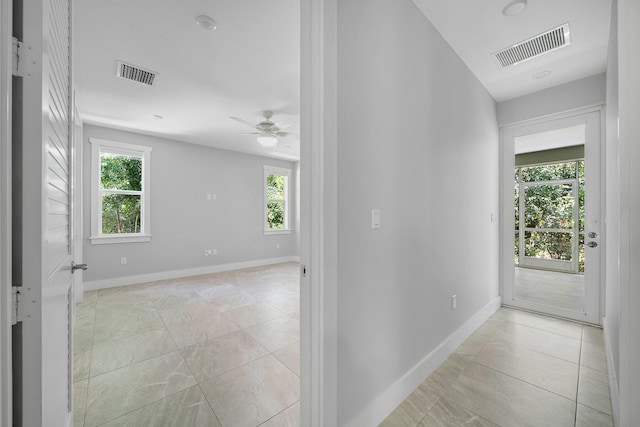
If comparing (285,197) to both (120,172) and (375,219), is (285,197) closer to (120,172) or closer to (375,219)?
(120,172)

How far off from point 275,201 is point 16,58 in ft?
20.4

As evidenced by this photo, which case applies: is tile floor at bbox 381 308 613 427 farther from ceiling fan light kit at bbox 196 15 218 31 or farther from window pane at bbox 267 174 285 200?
window pane at bbox 267 174 285 200

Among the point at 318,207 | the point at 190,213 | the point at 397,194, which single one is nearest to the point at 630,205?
the point at 397,194

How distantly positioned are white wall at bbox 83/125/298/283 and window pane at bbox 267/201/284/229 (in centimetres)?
30

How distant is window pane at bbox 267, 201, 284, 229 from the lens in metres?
6.74

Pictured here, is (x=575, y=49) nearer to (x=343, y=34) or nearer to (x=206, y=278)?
(x=343, y=34)

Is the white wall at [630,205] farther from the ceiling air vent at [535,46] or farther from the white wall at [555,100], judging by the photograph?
the white wall at [555,100]

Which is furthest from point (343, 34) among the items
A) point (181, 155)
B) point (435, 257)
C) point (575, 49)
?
point (181, 155)

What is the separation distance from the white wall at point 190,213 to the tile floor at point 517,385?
483 cm

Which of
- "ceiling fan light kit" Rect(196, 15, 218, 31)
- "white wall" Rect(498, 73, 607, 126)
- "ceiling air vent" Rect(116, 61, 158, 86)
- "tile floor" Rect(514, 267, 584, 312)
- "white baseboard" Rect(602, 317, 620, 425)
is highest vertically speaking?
"ceiling fan light kit" Rect(196, 15, 218, 31)

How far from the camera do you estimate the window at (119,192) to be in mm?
4398

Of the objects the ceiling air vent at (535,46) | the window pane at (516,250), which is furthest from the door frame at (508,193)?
the ceiling air vent at (535,46)

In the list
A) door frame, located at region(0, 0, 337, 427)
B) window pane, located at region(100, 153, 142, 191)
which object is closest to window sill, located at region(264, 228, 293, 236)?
window pane, located at region(100, 153, 142, 191)
